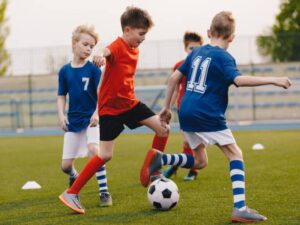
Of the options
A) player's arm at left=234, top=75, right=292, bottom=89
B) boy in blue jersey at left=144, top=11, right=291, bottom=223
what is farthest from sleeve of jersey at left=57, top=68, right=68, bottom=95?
player's arm at left=234, top=75, right=292, bottom=89

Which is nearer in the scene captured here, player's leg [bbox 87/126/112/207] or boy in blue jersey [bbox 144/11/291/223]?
boy in blue jersey [bbox 144/11/291/223]

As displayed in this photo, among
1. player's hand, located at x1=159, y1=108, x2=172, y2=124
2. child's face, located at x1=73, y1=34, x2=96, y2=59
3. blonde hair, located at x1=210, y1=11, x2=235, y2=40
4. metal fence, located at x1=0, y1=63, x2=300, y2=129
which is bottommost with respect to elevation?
metal fence, located at x1=0, y1=63, x2=300, y2=129

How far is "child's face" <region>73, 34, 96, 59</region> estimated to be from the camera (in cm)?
689

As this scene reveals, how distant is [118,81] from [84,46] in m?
0.63

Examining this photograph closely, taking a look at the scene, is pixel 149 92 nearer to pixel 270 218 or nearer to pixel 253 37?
pixel 253 37

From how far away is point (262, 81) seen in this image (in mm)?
5227

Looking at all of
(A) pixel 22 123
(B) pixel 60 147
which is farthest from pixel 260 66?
(B) pixel 60 147

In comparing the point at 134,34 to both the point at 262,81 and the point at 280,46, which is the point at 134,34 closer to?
the point at 262,81

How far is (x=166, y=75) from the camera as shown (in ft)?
97.0

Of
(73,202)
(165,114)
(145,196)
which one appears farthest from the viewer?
(145,196)

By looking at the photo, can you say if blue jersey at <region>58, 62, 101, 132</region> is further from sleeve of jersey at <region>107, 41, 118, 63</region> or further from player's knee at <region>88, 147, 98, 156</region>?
sleeve of jersey at <region>107, 41, 118, 63</region>

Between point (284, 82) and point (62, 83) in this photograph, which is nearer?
point (284, 82)

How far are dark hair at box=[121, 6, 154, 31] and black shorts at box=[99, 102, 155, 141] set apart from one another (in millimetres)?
786

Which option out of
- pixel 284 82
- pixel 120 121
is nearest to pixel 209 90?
pixel 284 82
